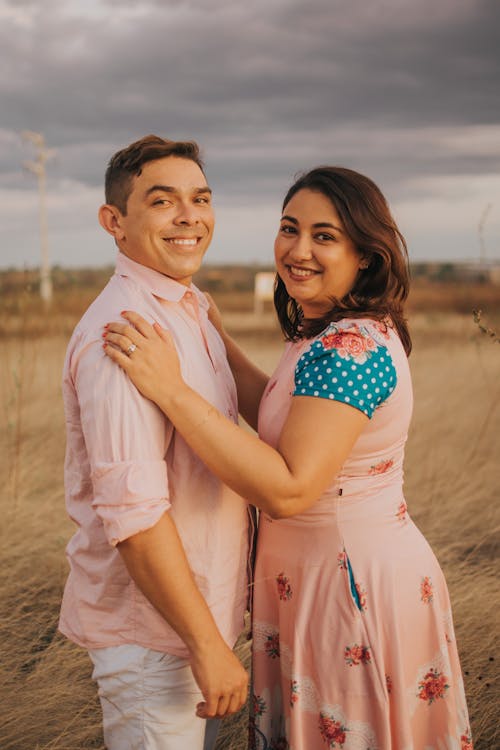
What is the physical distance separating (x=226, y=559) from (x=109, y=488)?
475 millimetres

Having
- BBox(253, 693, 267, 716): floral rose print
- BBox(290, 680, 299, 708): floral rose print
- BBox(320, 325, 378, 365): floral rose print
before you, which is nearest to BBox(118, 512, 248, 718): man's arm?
BBox(290, 680, 299, 708): floral rose print

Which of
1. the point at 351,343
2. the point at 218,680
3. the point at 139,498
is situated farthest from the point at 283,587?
the point at 351,343

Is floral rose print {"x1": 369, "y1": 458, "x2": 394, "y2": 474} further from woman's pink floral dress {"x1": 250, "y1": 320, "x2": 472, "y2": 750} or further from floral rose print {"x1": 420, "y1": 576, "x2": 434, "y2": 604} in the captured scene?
floral rose print {"x1": 420, "y1": 576, "x2": 434, "y2": 604}

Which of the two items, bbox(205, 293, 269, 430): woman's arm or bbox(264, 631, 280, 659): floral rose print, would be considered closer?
bbox(264, 631, 280, 659): floral rose print

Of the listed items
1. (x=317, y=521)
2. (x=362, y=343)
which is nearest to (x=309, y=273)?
(x=362, y=343)

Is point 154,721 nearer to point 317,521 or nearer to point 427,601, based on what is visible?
point 317,521

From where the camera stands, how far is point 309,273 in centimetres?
224

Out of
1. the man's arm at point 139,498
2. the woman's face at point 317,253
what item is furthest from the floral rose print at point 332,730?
the woman's face at point 317,253

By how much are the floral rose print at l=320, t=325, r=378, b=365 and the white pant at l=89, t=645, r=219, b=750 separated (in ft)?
3.07

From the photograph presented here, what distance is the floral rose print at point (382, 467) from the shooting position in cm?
213

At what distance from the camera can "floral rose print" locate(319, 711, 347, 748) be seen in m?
2.08

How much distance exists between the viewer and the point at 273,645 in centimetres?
226

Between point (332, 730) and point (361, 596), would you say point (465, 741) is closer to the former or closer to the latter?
point (332, 730)

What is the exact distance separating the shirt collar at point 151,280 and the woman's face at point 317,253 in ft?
1.18
